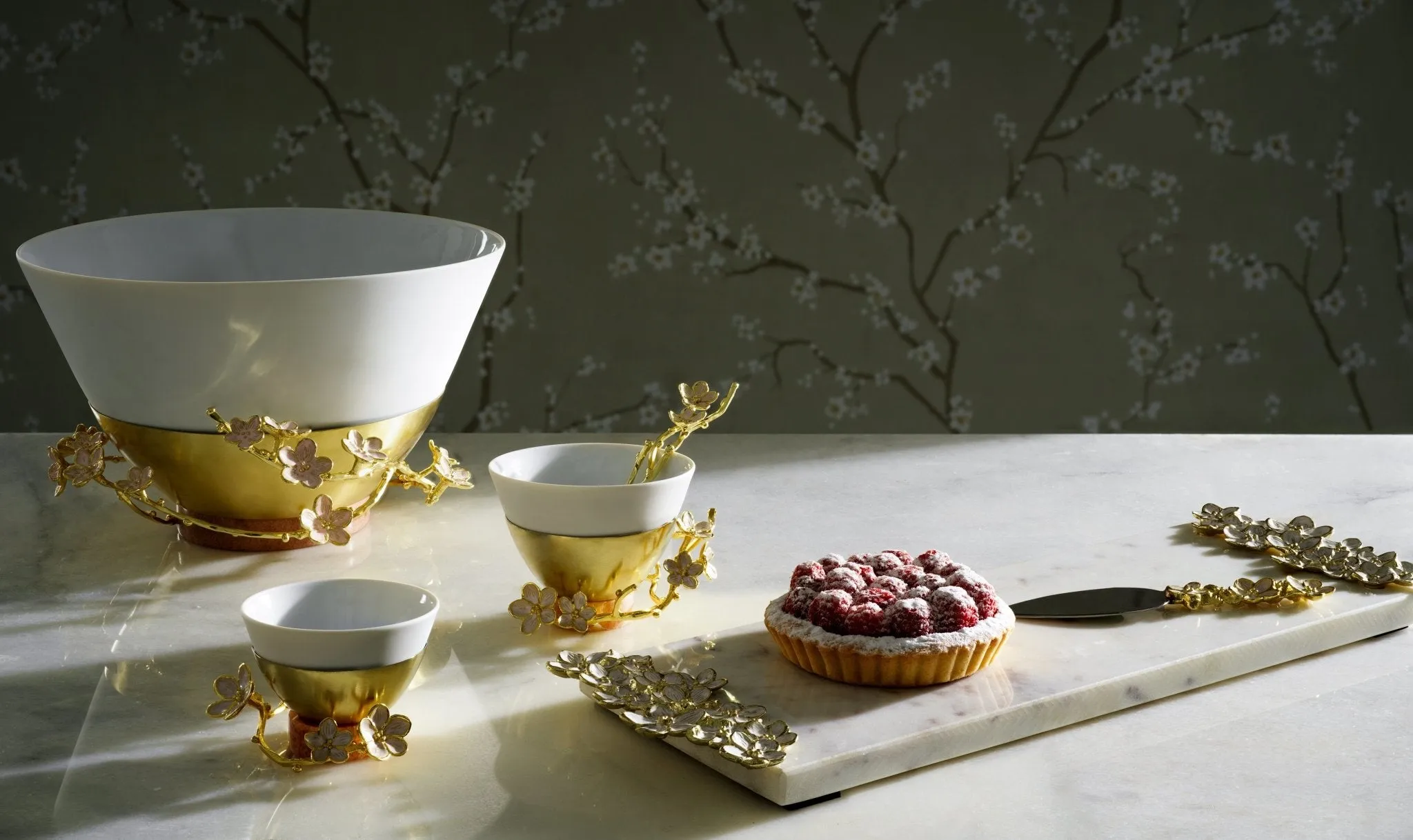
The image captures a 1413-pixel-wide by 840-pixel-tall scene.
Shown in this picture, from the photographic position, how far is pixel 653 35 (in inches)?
109

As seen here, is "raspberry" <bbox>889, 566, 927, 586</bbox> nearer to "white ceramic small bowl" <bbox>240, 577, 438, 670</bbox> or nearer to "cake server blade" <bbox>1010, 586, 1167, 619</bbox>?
"cake server blade" <bbox>1010, 586, 1167, 619</bbox>

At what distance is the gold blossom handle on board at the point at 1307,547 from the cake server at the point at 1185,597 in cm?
4

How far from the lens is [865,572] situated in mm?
737

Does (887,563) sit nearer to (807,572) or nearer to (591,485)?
(807,572)

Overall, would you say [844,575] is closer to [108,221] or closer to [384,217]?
[384,217]

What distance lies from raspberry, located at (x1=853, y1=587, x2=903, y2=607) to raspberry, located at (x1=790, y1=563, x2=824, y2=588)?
0.03m

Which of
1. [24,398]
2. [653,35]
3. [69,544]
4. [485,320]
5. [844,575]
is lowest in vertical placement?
[24,398]

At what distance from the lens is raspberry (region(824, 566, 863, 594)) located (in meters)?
0.71

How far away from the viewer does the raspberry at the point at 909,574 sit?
0.73 metres

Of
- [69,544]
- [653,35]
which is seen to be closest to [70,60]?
[653,35]

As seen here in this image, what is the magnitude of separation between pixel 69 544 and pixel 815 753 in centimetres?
65

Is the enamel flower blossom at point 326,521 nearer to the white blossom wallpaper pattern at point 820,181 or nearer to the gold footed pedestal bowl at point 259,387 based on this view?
the gold footed pedestal bowl at point 259,387

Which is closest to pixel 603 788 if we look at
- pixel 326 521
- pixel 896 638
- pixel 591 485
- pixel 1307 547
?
pixel 896 638

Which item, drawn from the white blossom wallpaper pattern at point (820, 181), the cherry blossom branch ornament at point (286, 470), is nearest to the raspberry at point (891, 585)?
the cherry blossom branch ornament at point (286, 470)
